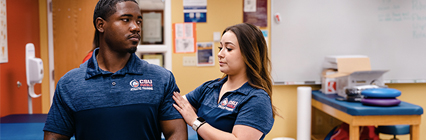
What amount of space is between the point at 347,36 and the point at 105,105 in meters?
3.12

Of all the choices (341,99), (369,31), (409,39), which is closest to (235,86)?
(341,99)

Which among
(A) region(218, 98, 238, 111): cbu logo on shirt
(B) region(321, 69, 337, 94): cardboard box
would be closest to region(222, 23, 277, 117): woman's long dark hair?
(A) region(218, 98, 238, 111): cbu logo on shirt

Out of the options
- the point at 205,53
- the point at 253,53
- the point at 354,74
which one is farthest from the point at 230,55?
the point at 205,53

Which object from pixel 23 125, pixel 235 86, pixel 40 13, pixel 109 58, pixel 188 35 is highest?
pixel 40 13

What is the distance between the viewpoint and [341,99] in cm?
301

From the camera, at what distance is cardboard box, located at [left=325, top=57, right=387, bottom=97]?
306 cm

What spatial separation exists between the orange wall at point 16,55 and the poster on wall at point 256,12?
2210 millimetres

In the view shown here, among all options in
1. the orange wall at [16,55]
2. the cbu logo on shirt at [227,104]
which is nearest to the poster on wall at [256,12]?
the orange wall at [16,55]

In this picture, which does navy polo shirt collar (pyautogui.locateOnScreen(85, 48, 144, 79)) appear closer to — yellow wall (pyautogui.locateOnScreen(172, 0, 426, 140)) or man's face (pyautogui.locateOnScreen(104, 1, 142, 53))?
man's face (pyautogui.locateOnScreen(104, 1, 142, 53))

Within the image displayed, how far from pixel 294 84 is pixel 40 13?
2.87 meters

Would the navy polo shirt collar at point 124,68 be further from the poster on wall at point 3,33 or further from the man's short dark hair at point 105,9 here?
the poster on wall at point 3,33

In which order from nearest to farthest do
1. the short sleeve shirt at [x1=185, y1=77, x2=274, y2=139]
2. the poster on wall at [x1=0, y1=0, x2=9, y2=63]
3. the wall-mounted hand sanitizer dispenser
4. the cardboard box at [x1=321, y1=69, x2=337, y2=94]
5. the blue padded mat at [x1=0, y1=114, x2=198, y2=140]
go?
the short sleeve shirt at [x1=185, y1=77, x2=274, y2=139] < the blue padded mat at [x1=0, y1=114, x2=198, y2=140] < the poster on wall at [x1=0, y1=0, x2=9, y2=63] < the wall-mounted hand sanitizer dispenser < the cardboard box at [x1=321, y1=69, x2=337, y2=94]

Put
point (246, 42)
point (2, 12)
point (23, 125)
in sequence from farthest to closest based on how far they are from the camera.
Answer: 1. point (2, 12)
2. point (23, 125)
3. point (246, 42)

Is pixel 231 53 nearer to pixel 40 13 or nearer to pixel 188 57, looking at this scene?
pixel 188 57
